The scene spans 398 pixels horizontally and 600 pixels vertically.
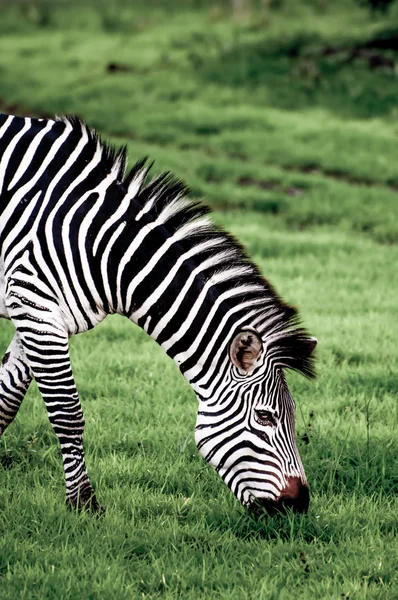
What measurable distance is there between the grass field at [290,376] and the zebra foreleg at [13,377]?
0.47 metres

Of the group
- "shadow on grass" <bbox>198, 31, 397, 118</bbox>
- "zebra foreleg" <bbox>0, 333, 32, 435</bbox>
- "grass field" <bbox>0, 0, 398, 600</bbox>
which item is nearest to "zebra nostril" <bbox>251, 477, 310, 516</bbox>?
"grass field" <bbox>0, 0, 398, 600</bbox>

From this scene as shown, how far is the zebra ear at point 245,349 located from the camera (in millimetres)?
4137

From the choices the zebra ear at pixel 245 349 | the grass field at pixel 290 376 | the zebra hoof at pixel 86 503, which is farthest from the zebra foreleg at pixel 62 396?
the zebra ear at pixel 245 349

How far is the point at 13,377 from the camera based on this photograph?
5.11 m

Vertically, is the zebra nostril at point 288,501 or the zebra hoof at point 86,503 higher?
the zebra nostril at point 288,501

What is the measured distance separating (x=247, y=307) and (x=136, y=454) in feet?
5.57

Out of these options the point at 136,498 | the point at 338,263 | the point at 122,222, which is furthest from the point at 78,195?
the point at 338,263

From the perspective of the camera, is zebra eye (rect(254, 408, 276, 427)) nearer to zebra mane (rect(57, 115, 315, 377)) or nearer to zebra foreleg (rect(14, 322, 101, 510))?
zebra mane (rect(57, 115, 315, 377))

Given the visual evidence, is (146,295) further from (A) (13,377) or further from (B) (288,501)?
(B) (288,501)

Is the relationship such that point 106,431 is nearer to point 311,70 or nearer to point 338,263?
point 338,263

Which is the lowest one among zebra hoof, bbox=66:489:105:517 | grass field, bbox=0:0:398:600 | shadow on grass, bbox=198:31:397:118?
zebra hoof, bbox=66:489:105:517

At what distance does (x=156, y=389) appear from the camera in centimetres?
669

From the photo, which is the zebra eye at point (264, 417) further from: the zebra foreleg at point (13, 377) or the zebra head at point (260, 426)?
the zebra foreleg at point (13, 377)

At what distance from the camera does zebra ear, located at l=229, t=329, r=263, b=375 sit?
4137mm
